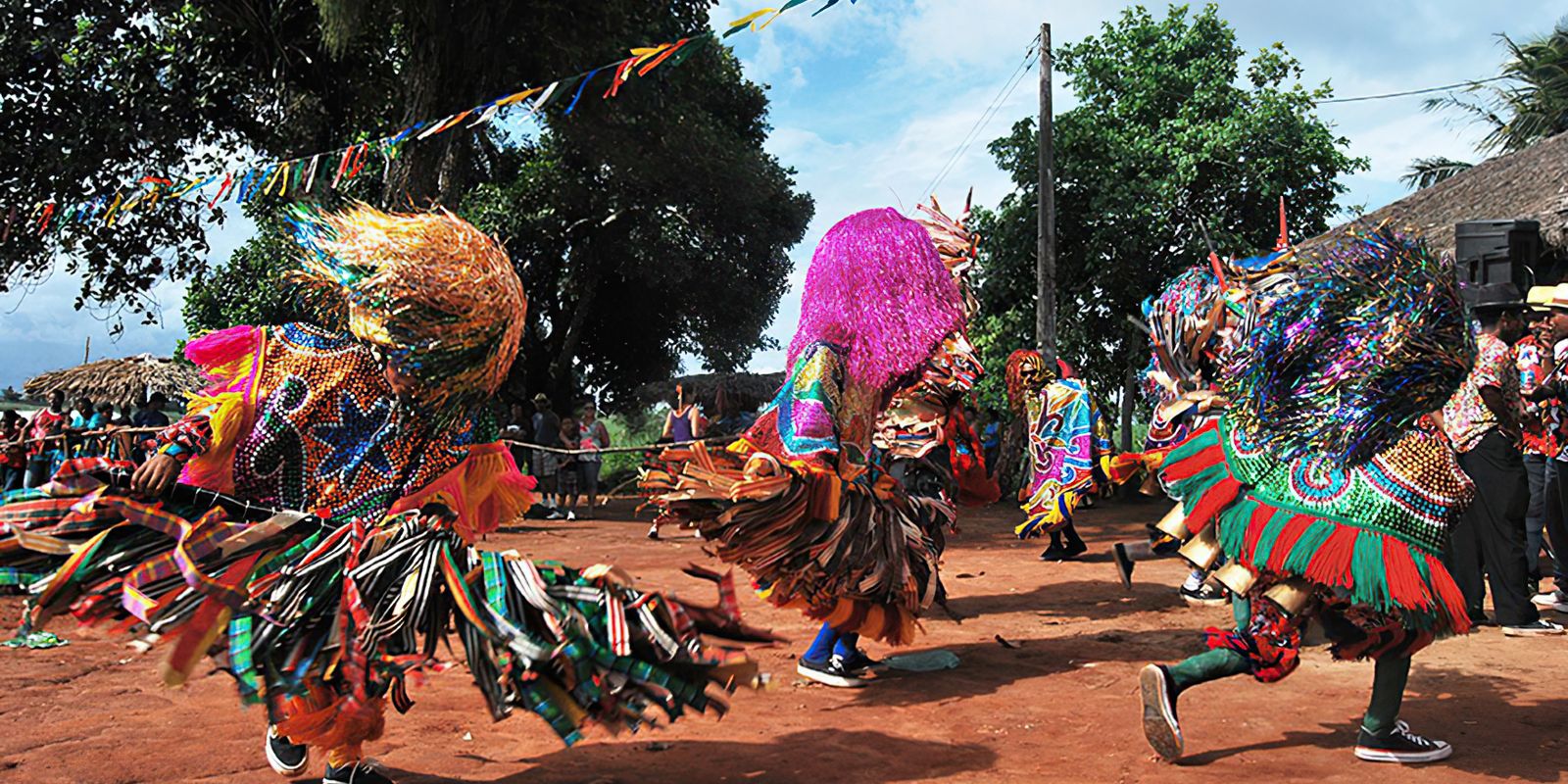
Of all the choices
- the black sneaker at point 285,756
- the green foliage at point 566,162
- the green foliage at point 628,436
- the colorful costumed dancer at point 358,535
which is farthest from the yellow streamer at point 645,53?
the green foliage at point 628,436

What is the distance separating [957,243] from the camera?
20.1 ft

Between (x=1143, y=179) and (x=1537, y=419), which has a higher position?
(x=1143, y=179)

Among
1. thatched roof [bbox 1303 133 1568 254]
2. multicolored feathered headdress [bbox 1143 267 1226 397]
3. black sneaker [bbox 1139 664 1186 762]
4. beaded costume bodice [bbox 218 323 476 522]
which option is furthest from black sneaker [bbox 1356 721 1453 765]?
thatched roof [bbox 1303 133 1568 254]

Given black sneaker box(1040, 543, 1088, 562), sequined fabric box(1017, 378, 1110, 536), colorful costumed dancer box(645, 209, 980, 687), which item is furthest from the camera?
black sneaker box(1040, 543, 1088, 562)

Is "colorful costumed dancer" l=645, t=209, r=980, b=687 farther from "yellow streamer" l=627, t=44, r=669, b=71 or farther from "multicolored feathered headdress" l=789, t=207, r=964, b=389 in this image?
"yellow streamer" l=627, t=44, r=669, b=71

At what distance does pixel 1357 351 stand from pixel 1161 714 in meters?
1.43

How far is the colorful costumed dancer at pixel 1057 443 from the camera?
938cm

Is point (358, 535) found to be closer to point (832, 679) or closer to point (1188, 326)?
point (832, 679)

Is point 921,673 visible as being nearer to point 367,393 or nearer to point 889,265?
point 889,265

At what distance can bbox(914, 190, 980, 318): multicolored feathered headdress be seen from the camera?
5.97 metres

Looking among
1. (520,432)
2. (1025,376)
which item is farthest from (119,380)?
(1025,376)

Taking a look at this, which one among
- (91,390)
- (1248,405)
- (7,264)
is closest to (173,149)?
(7,264)

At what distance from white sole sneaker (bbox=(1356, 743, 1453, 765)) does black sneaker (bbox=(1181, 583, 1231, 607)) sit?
341cm

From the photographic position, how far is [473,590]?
129 inches
